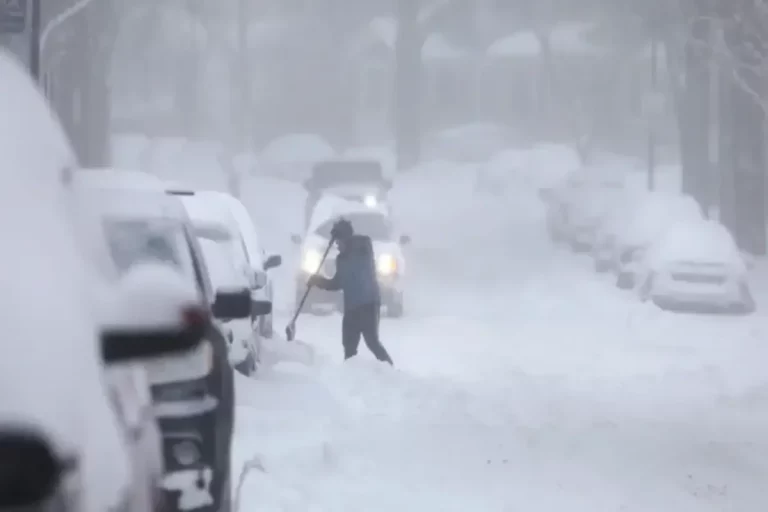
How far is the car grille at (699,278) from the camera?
21.2m

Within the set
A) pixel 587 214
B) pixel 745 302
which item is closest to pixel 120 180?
pixel 745 302

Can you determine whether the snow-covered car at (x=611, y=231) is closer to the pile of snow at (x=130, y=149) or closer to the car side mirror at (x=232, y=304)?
the car side mirror at (x=232, y=304)

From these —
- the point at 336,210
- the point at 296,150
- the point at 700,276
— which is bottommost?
the point at 700,276

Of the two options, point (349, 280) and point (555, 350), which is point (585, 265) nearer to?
point (555, 350)

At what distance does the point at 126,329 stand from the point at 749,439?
25.9 ft

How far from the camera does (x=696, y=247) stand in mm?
21812

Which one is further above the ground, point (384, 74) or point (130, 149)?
point (384, 74)

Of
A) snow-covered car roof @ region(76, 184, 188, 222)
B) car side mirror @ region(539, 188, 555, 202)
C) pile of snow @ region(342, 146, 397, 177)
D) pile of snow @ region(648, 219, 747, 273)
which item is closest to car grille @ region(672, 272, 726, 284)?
pile of snow @ region(648, 219, 747, 273)

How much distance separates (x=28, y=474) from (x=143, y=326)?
92 centimetres

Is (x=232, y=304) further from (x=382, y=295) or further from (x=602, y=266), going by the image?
(x=602, y=266)

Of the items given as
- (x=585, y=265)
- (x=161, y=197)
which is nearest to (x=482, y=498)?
(x=161, y=197)

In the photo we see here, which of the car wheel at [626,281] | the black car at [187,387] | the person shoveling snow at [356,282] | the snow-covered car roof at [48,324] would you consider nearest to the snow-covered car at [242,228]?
the person shoveling snow at [356,282]

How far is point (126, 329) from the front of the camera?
3.38 metres

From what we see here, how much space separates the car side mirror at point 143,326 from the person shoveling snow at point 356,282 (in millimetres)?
9441
